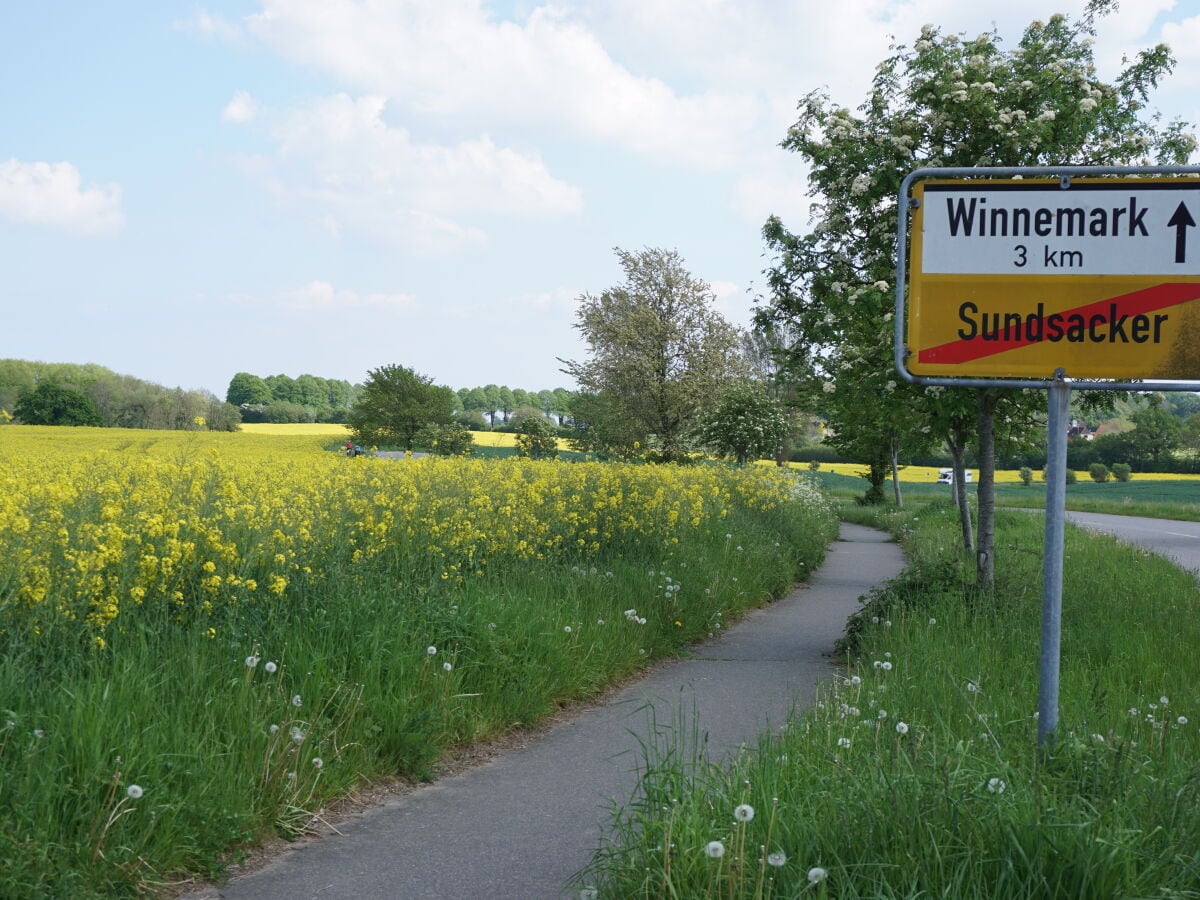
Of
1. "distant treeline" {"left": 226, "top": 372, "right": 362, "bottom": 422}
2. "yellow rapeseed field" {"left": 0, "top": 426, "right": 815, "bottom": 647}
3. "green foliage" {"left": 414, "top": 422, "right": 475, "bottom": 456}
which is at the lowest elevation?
"yellow rapeseed field" {"left": 0, "top": 426, "right": 815, "bottom": 647}

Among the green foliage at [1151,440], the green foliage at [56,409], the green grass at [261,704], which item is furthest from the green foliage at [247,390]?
the green grass at [261,704]

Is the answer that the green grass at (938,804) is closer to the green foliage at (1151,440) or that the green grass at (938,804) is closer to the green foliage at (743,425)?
the green foliage at (743,425)

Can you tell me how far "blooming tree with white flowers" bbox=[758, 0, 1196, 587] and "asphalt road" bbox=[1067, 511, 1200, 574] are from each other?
8010mm

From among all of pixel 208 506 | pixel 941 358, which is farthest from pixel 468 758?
pixel 941 358

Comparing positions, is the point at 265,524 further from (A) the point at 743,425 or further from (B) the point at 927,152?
(A) the point at 743,425

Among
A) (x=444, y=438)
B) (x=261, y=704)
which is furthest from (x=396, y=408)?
(x=261, y=704)

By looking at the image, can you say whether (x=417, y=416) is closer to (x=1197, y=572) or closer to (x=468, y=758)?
(x=1197, y=572)

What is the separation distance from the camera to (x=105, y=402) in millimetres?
55000

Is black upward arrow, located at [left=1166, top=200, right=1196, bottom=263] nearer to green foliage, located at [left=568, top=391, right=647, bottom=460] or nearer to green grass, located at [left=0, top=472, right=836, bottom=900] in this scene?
green grass, located at [left=0, top=472, right=836, bottom=900]

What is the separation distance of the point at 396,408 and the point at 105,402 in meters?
18.3

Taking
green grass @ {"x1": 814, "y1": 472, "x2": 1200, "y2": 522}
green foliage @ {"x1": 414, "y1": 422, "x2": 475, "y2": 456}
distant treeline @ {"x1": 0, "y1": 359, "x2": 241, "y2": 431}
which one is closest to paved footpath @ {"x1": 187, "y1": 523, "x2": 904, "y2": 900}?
green grass @ {"x1": 814, "y1": 472, "x2": 1200, "y2": 522}

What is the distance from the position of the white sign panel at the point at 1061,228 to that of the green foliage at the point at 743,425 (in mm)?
30109

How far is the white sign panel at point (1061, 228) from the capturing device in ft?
13.5

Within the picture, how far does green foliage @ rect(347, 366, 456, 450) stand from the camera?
6712cm
